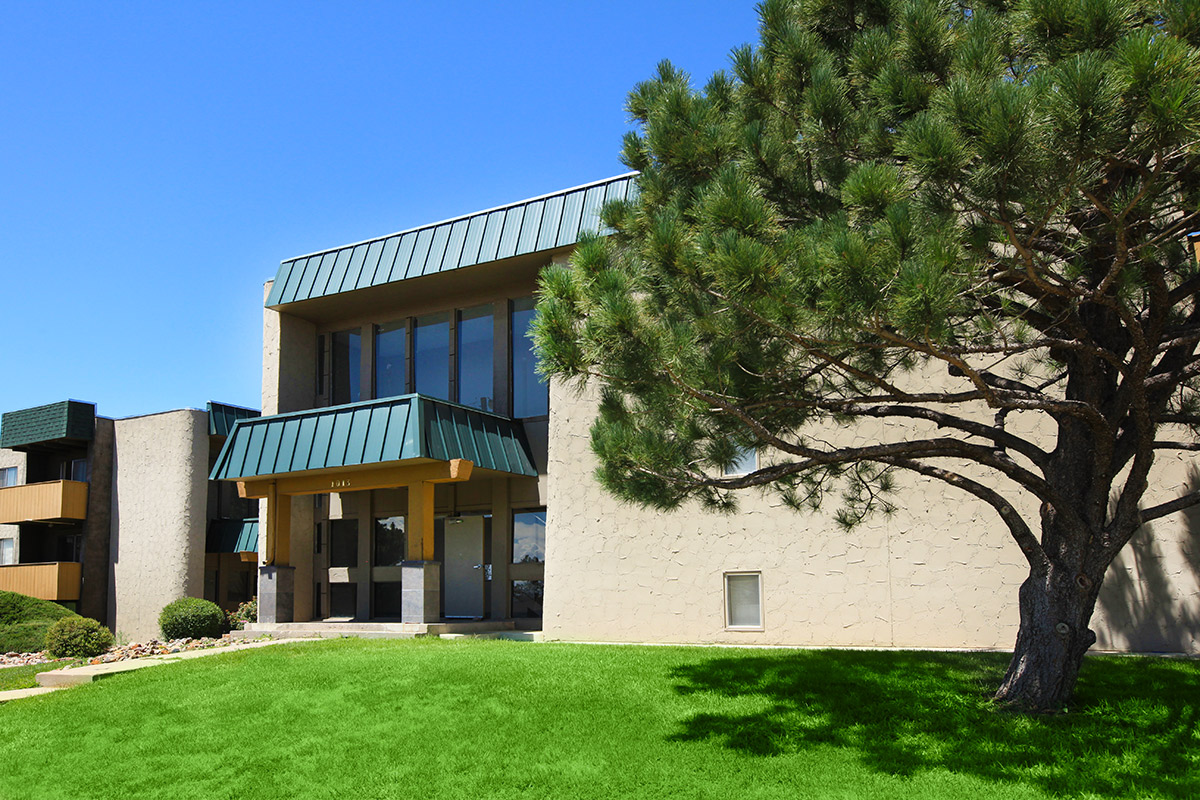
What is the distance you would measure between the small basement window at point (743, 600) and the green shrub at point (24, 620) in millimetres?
13999

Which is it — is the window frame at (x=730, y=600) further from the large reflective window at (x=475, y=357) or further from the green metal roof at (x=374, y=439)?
the large reflective window at (x=475, y=357)

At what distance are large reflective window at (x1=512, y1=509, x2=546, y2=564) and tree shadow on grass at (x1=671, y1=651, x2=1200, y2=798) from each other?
23.1ft

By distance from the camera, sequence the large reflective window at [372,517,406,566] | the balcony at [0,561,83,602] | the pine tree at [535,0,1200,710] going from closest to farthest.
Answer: the pine tree at [535,0,1200,710] → the large reflective window at [372,517,406,566] → the balcony at [0,561,83,602]

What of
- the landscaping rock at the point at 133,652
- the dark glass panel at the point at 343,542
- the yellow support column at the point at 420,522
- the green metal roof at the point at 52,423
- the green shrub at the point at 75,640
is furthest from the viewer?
the green metal roof at the point at 52,423

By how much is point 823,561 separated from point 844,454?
488 centimetres

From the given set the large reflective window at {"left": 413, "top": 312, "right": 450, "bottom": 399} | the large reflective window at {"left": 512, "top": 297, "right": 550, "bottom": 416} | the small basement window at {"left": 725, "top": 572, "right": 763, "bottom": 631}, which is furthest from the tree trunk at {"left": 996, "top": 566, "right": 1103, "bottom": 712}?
the large reflective window at {"left": 413, "top": 312, "right": 450, "bottom": 399}

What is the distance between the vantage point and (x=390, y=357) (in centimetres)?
1800

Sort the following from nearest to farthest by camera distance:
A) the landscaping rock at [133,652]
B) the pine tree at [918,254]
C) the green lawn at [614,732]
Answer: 1. the pine tree at [918,254]
2. the green lawn at [614,732]
3. the landscaping rock at [133,652]

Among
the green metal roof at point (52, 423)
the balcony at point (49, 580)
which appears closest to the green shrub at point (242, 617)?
the balcony at point (49, 580)

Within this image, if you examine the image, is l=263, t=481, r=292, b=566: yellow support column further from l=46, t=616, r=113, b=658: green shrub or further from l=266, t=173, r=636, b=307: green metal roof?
l=266, t=173, r=636, b=307: green metal roof

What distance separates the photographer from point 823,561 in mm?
11695

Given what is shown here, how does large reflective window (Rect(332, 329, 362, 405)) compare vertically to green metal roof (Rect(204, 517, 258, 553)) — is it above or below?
above

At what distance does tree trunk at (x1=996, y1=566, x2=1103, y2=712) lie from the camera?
6906 millimetres

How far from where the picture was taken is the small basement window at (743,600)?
1218 cm
